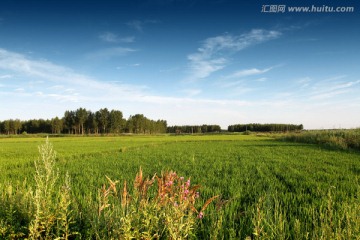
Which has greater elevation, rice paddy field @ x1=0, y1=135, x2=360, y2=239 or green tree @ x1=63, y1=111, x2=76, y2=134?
green tree @ x1=63, y1=111, x2=76, y2=134

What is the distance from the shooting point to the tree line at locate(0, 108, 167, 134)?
433 feet

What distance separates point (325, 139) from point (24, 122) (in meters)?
168

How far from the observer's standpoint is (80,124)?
13088cm

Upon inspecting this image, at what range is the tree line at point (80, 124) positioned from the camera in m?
132

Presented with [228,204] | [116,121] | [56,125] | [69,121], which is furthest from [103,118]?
[228,204]

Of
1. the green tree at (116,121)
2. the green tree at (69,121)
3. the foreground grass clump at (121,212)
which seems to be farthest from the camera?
the green tree at (116,121)

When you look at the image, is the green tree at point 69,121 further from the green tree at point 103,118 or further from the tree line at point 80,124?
the green tree at point 103,118

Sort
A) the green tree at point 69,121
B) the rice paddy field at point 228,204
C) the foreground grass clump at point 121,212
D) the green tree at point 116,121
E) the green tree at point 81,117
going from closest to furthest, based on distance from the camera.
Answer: the foreground grass clump at point 121,212, the rice paddy field at point 228,204, the green tree at point 81,117, the green tree at point 69,121, the green tree at point 116,121

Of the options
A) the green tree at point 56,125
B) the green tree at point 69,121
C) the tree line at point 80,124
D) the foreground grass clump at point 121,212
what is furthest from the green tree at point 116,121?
the foreground grass clump at point 121,212

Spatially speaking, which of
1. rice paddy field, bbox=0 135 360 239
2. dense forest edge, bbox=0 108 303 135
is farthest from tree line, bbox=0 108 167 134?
rice paddy field, bbox=0 135 360 239

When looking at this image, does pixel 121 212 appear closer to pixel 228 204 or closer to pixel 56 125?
pixel 228 204

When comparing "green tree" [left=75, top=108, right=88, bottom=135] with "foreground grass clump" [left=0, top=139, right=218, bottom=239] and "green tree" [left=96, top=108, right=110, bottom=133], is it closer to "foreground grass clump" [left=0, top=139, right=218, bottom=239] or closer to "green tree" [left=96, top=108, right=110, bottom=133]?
"green tree" [left=96, top=108, right=110, bottom=133]

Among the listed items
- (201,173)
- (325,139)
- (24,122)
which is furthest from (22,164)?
(24,122)

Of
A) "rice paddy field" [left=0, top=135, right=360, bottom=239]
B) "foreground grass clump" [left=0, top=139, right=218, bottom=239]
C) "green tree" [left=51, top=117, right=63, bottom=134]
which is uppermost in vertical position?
"green tree" [left=51, top=117, right=63, bottom=134]
